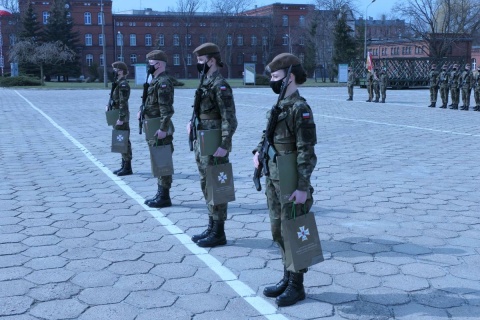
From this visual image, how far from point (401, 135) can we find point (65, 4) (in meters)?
70.5

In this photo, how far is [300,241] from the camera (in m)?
3.81

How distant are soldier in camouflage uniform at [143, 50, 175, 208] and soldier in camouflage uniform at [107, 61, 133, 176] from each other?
1.60 m

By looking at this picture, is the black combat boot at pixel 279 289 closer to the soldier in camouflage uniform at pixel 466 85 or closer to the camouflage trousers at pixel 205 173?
the camouflage trousers at pixel 205 173

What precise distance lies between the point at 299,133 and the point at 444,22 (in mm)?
69974

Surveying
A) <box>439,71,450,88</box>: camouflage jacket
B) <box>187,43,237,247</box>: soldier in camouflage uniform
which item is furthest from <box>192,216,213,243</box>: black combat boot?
<box>439,71,450,88</box>: camouflage jacket

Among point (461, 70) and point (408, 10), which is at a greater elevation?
point (408, 10)

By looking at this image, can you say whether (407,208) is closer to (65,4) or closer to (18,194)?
(18,194)

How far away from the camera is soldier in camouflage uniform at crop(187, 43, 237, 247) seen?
5160 millimetres

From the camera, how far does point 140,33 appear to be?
3172 inches

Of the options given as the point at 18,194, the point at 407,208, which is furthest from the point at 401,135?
the point at 18,194

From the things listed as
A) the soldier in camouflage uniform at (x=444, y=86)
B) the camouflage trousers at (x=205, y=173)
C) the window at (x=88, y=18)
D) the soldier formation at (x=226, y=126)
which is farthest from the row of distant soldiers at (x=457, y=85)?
the window at (x=88, y=18)

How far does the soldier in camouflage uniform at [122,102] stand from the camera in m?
8.55

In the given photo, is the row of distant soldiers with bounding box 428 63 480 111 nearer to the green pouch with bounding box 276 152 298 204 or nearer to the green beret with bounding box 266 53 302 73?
the green beret with bounding box 266 53 302 73

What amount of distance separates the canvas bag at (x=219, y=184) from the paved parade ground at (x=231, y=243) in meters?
0.51
